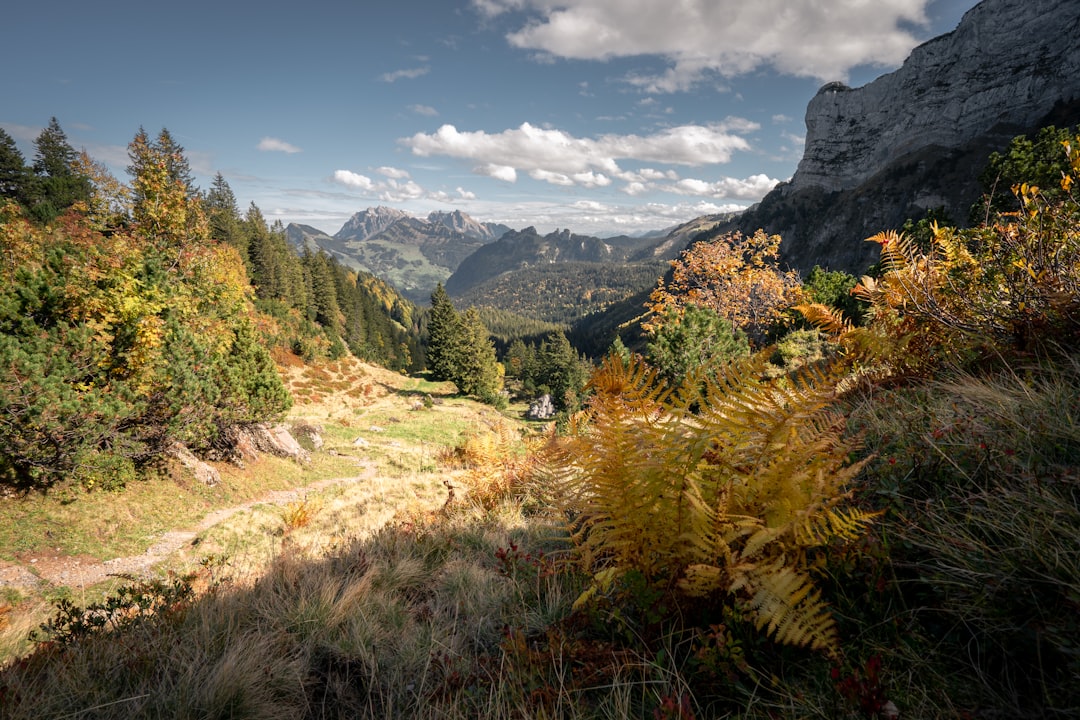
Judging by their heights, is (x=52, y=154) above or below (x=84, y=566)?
above

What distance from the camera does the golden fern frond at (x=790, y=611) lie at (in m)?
1.62

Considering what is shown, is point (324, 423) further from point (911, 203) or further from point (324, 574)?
point (911, 203)

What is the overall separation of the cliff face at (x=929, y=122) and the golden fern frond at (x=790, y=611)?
116 meters

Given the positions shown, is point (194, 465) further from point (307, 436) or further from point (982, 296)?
point (982, 296)

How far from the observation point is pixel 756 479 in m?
2.13

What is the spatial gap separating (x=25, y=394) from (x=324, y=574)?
981cm

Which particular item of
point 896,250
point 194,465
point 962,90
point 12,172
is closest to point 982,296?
point 896,250

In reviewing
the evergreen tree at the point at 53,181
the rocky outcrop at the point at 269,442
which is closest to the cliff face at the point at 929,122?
the rocky outcrop at the point at 269,442

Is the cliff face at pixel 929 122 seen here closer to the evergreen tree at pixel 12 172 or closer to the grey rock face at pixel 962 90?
the grey rock face at pixel 962 90

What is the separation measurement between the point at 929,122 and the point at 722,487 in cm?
15067

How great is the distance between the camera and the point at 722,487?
7.12ft

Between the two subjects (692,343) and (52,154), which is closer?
(692,343)

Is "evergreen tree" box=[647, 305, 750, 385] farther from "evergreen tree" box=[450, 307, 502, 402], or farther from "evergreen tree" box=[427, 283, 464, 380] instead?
"evergreen tree" box=[427, 283, 464, 380]

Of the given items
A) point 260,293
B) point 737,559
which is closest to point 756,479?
point 737,559
